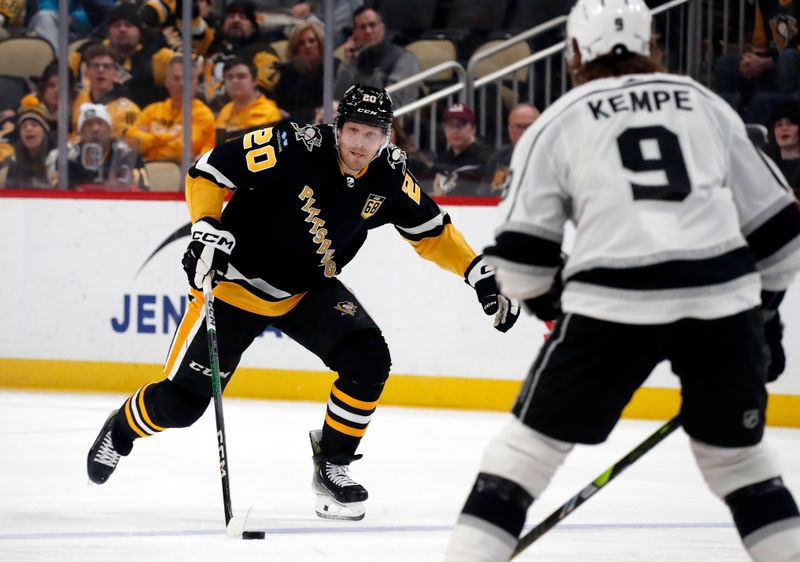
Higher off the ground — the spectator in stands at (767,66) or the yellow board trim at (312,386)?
the spectator in stands at (767,66)

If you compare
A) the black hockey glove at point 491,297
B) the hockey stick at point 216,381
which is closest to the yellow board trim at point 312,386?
the black hockey glove at point 491,297

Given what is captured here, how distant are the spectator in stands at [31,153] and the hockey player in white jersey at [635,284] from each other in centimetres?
465

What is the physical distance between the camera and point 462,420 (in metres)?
5.51

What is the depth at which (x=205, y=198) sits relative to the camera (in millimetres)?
3500

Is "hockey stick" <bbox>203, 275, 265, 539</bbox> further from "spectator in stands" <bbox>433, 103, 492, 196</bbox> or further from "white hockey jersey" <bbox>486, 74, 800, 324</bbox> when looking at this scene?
"spectator in stands" <bbox>433, 103, 492, 196</bbox>

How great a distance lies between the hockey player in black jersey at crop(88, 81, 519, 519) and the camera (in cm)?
348

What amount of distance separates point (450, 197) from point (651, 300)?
154 inches

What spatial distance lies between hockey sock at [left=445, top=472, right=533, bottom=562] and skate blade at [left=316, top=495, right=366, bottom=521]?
145 centimetres

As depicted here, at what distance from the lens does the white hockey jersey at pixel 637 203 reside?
200cm

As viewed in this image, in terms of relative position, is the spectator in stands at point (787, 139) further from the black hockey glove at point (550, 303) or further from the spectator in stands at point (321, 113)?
the black hockey glove at point (550, 303)

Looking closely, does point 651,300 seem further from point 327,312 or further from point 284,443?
point 284,443

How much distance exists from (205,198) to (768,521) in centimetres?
187

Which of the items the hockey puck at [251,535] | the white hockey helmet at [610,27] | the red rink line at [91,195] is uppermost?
the white hockey helmet at [610,27]

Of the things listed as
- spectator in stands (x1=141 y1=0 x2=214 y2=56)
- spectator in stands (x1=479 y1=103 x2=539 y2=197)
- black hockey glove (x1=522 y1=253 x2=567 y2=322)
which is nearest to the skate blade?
black hockey glove (x1=522 y1=253 x2=567 y2=322)
